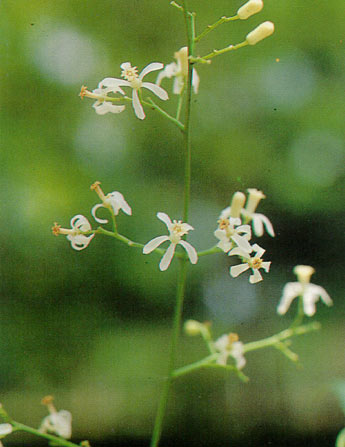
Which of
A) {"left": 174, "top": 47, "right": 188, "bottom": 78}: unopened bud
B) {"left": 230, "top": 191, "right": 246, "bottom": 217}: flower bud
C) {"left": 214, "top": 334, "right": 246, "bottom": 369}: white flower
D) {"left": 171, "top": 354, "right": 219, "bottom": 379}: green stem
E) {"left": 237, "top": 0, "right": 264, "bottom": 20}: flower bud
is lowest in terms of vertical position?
{"left": 171, "top": 354, "right": 219, "bottom": 379}: green stem

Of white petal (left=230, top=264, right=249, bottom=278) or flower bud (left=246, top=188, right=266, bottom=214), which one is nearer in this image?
white petal (left=230, top=264, right=249, bottom=278)

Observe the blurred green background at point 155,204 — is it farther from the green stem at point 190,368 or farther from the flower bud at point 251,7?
the flower bud at point 251,7

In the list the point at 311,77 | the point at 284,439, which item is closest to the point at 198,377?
the point at 284,439

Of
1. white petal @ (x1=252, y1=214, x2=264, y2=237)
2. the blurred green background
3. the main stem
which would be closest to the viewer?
the main stem

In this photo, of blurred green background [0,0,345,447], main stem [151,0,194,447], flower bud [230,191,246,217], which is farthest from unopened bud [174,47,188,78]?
blurred green background [0,0,345,447]

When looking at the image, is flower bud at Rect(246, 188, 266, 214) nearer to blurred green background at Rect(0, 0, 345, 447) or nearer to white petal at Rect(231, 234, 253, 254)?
white petal at Rect(231, 234, 253, 254)

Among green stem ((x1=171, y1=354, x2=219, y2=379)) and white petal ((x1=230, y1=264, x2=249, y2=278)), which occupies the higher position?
white petal ((x1=230, y1=264, x2=249, y2=278))

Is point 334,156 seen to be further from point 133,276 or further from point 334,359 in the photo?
point 133,276

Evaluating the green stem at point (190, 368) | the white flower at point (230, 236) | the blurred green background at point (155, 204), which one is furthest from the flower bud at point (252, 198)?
the blurred green background at point (155, 204)
